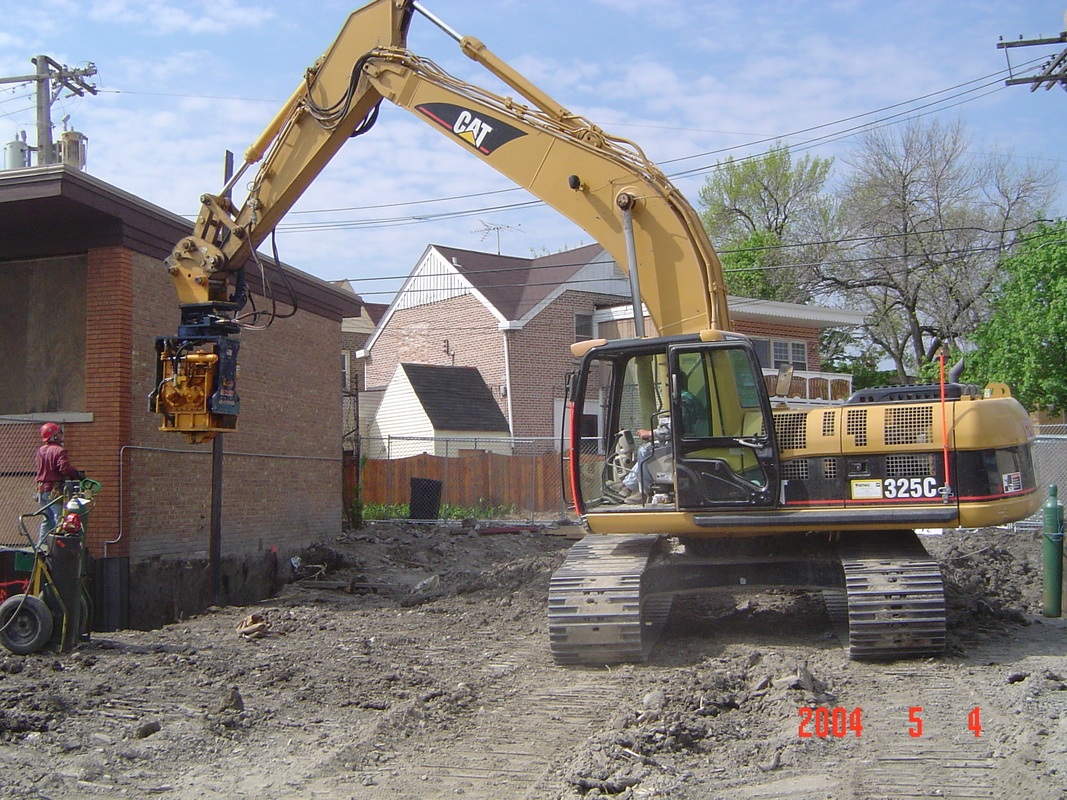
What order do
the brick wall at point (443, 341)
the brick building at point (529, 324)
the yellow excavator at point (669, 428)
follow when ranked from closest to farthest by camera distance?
1. the yellow excavator at point (669, 428)
2. the brick building at point (529, 324)
3. the brick wall at point (443, 341)

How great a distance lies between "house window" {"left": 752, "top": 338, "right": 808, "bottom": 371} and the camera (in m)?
33.5

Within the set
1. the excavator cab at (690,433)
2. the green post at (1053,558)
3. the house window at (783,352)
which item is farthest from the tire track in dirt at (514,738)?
the house window at (783,352)

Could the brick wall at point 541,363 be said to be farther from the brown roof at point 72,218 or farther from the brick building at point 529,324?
the brown roof at point 72,218

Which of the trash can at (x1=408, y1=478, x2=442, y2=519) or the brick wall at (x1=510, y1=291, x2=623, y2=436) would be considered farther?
the brick wall at (x1=510, y1=291, x2=623, y2=436)

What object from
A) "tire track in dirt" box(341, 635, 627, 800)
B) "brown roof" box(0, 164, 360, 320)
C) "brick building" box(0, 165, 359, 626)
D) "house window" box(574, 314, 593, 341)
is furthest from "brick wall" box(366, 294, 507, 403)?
"tire track in dirt" box(341, 635, 627, 800)

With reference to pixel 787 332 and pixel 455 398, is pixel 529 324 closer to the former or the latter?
pixel 455 398

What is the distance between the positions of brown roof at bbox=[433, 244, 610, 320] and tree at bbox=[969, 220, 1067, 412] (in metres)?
11.4

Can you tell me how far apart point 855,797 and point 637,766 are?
1157 mm

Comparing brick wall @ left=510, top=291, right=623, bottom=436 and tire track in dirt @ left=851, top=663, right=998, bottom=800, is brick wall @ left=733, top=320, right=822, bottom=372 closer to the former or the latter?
brick wall @ left=510, top=291, right=623, bottom=436

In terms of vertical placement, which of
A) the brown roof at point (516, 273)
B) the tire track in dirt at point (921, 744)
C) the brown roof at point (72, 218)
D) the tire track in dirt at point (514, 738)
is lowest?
the tire track in dirt at point (514, 738)

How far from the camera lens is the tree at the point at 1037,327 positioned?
27266mm

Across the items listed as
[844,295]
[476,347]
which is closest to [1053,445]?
[476,347]

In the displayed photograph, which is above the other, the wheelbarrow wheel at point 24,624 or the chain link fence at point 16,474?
the chain link fence at point 16,474

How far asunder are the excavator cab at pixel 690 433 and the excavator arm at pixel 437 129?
0.56m
